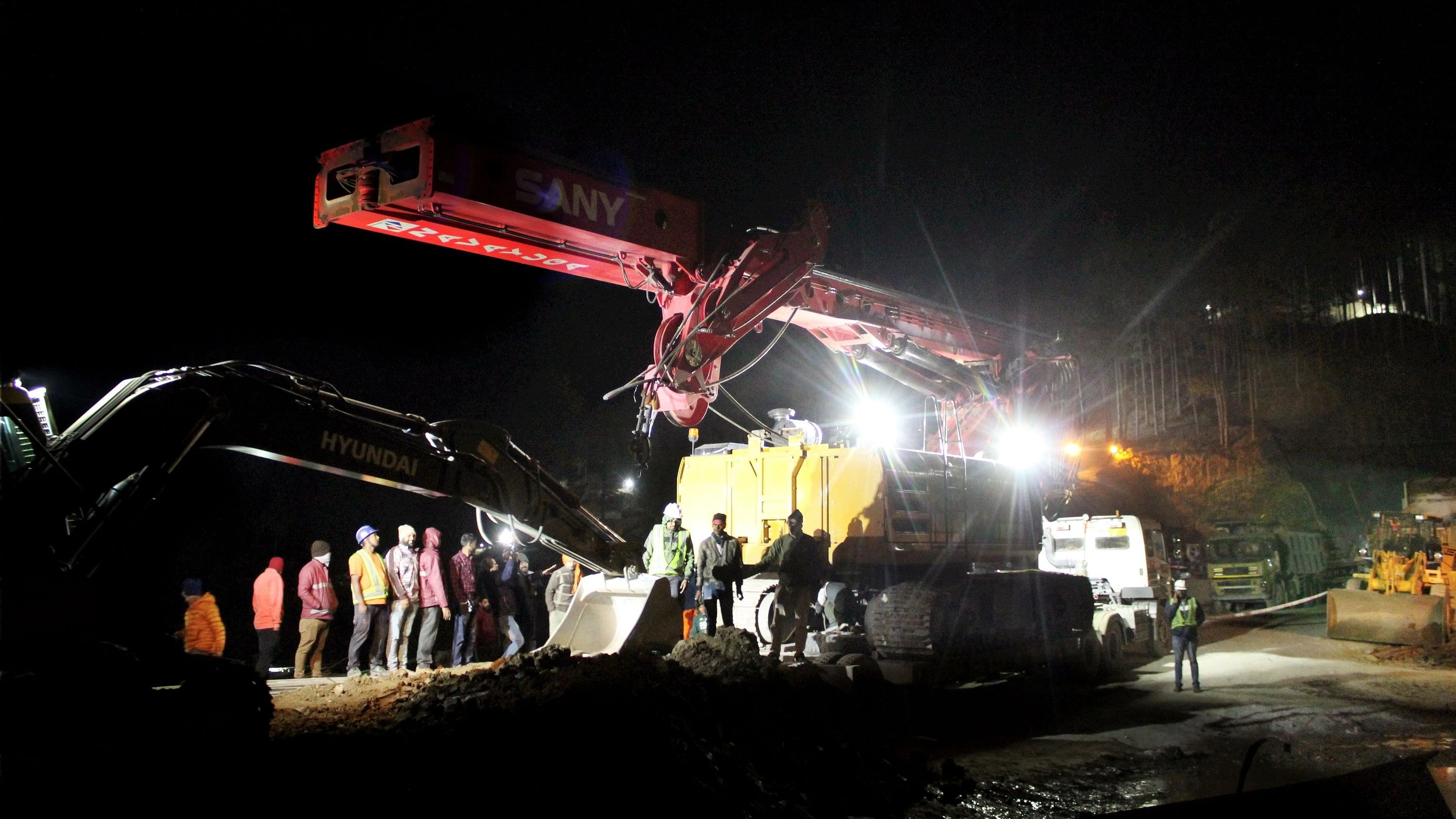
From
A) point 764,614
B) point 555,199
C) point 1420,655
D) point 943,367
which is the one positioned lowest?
point 1420,655

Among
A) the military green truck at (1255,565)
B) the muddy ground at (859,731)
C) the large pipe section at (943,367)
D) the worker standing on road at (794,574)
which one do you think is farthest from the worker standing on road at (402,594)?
the military green truck at (1255,565)

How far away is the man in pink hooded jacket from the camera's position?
10.7m

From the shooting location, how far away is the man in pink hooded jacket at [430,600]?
1074 centimetres

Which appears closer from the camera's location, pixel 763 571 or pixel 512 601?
pixel 763 571

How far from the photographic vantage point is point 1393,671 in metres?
13.8

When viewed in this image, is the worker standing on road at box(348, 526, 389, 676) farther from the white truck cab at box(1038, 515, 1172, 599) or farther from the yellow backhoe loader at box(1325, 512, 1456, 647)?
the yellow backhoe loader at box(1325, 512, 1456, 647)

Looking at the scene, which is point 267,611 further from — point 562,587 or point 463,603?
point 562,587

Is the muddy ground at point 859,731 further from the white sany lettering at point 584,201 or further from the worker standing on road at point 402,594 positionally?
Result: the white sany lettering at point 584,201

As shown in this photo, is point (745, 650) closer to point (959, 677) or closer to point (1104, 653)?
point (959, 677)

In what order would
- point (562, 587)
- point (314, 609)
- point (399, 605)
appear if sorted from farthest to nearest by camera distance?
point (562, 587) → point (399, 605) → point (314, 609)

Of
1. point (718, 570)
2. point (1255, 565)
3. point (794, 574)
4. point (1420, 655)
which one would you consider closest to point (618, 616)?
point (718, 570)

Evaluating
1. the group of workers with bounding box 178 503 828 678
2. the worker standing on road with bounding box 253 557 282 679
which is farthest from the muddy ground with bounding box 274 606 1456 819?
the worker standing on road with bounding box 253 557 282 679

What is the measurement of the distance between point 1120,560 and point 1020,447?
7471 mm

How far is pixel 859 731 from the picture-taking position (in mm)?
7957
